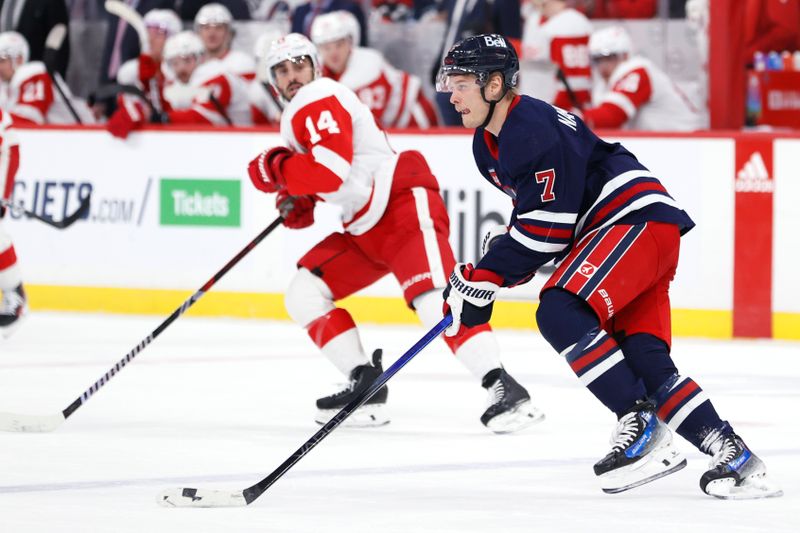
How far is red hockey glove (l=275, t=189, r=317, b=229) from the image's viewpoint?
4.70m

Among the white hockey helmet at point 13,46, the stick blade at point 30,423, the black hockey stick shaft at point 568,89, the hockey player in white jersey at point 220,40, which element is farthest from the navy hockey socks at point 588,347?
the white hockey helmet at point 13,46

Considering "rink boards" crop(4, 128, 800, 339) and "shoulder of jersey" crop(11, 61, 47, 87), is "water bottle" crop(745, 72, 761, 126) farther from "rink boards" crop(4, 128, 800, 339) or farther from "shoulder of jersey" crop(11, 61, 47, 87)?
"shoulder of jersey" crop(11, 61, 47, 87)

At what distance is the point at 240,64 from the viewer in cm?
807

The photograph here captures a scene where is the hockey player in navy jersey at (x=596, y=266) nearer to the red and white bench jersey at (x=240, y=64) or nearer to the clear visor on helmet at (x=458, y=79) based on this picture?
the clear visor on helmet at (x=458, y=79)

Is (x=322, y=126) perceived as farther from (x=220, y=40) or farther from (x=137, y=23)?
(x=137, y=23)

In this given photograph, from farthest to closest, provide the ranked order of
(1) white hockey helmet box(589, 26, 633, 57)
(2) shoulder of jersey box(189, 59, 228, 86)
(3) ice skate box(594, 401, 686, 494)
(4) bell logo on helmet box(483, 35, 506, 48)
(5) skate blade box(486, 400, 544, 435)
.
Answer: (2) shoulder of jersey box(189, 59, 228, 86), (1) white hockey helmet box(589, 26, 633, 57), (5) skate blade box(486, 400, 544, 435), (4) bell logo on helmet box(483, 35, 506, 48), (3) ice skate box(594, 401, 686, 494)

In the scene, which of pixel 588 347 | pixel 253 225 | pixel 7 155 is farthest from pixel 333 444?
pixel 253 225

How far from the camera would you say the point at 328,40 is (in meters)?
7.42

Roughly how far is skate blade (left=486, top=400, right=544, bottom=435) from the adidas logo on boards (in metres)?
2.32

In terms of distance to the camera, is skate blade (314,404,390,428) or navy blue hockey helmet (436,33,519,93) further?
skate blade (314,404,390,428)

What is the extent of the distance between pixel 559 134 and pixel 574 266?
29cm

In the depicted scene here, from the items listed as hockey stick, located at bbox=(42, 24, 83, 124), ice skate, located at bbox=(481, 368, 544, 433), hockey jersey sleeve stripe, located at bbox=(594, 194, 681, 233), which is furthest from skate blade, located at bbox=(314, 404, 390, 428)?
hockey stick, located at bbox=(42, 24, 83, 124)

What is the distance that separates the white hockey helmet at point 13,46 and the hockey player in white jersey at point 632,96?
3168mm

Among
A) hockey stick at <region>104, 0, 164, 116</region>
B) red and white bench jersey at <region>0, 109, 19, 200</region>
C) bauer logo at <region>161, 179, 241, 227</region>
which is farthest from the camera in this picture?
hockey stick at <region>104, 0, 164, 116</region>
